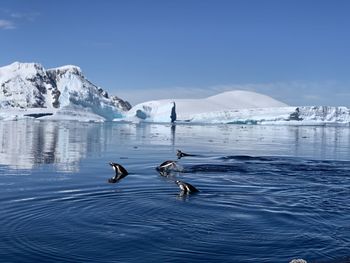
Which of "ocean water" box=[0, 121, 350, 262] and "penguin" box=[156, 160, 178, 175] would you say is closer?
"ocean water" box=[0, 121, 350, 262]

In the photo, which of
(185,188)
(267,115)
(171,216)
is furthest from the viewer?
(267,115)

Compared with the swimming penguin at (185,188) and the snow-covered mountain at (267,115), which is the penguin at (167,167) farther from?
the snow-covered mountain at (267,115)

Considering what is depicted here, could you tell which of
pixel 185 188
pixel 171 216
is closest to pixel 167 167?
pixel 185 188

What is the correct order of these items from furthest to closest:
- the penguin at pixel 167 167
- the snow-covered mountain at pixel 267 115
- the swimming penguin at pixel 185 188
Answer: the snow-covered mountain at pixel 267 115 → the penguin at pixel 167 167 → the swimming penguin at pixel 185 188

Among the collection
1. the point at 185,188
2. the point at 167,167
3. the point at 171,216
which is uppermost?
the point at 167,167

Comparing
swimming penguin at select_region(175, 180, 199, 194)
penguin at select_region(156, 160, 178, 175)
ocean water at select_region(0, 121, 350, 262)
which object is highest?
penguin at select_region(156, 160, 178, 175)

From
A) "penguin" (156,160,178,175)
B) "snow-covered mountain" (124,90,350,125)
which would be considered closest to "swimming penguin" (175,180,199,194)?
"penguin" (156,160,178,175)

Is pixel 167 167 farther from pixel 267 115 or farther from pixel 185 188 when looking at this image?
pixel 267 115

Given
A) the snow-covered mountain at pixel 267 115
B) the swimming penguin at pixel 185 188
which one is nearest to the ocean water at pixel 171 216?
the swimming penguin at pixel 185 188

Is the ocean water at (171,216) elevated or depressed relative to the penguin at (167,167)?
depressed

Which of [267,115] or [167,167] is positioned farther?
[267,115]

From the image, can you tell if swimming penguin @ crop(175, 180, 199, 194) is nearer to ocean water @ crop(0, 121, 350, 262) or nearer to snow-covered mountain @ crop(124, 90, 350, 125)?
ocean water @ crop(0, 121, 350, 262)

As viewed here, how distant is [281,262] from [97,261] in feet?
10.3

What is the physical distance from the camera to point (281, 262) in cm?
829
